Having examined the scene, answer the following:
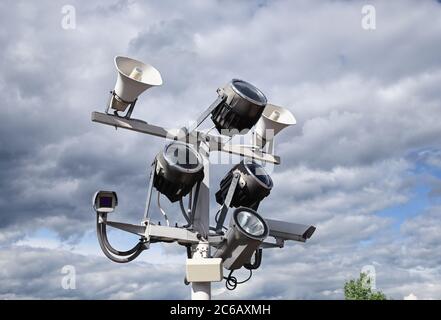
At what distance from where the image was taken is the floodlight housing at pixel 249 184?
10383mm

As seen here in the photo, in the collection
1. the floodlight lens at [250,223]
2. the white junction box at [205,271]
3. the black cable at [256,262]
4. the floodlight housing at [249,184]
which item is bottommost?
the white junction box at [205,271]

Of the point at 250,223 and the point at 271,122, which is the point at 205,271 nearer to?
the point at 250,223

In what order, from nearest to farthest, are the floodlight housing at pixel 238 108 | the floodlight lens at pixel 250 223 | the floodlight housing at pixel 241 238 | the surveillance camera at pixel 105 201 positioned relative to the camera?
the surveillance camera at pixel 105 201 → the floodlight housing at pixel 241 238 → the floodlight lens at pixel 250 223 → the floodlight housing at pixel 238 108

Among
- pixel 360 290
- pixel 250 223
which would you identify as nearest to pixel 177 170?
pixel 250 223

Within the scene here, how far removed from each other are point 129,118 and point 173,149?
1039 mm

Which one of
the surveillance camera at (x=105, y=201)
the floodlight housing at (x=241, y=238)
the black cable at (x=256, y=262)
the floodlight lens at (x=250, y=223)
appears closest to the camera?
the surveillance camera at (x=105, y=201)

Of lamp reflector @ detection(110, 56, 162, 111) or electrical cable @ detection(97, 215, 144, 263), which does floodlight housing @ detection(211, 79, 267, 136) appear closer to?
lamp reflector @ detection(110, 56, 162, 111)

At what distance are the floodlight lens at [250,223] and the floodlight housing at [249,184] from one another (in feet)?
3.07

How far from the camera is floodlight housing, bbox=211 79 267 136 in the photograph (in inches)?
A: 398

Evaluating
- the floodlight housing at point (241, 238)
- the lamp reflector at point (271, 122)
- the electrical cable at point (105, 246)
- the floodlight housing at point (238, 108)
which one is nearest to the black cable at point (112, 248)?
the electrical cable at point (105, 246)

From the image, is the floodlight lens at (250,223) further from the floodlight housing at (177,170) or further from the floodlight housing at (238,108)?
the floodlight housing at (238,108)
